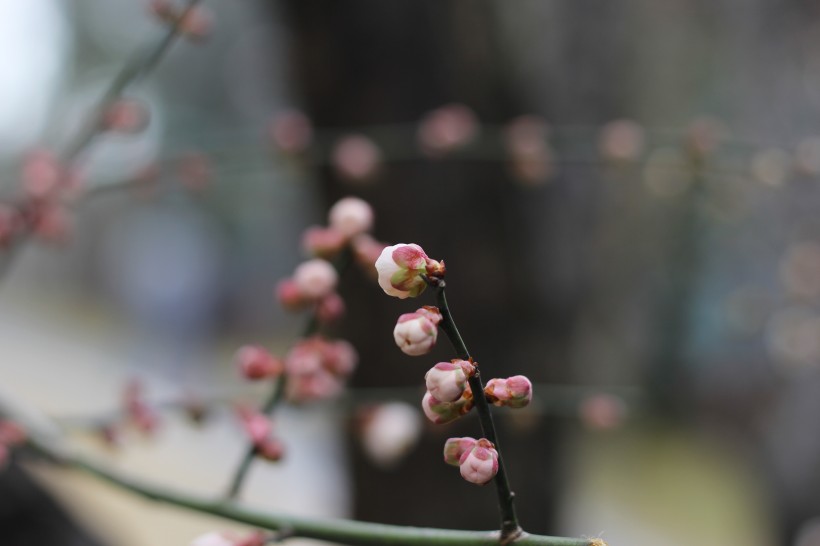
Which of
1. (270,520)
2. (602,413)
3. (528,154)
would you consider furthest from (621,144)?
(270,520)

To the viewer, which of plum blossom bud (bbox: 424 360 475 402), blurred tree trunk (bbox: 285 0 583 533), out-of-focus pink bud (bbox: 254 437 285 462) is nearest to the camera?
plum blossom bud (bbox: 424 360 475 402)

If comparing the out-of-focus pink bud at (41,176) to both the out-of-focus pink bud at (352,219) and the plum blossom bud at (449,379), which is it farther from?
the plum blossom bud at (449,379)

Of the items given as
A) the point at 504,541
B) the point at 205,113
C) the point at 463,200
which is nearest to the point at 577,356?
the point at 463,200

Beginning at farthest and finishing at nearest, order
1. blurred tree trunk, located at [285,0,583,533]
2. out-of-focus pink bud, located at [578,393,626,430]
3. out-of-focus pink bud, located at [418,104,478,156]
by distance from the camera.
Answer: blurred tree trunk, located at [285,0,583,533] < out-of-focus pink bud, located at [418,104,478,156] < out-of-focus pink bud, located at [578,393,626,430]

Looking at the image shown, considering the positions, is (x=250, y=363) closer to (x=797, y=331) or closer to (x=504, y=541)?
(x=504, y=541)

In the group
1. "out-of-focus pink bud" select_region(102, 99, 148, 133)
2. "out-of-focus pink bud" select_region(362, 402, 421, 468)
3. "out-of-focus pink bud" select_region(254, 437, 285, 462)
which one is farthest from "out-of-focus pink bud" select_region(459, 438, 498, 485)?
"out-of-focus pink bud" select_region(102, 99, 148, 133)

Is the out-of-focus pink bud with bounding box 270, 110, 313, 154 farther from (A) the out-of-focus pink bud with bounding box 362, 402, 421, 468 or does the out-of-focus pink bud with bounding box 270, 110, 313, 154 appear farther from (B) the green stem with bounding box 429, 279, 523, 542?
(B) the green stem with bounding box 429, 279, 523, 542

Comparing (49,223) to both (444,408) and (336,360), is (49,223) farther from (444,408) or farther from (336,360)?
(444,408)
